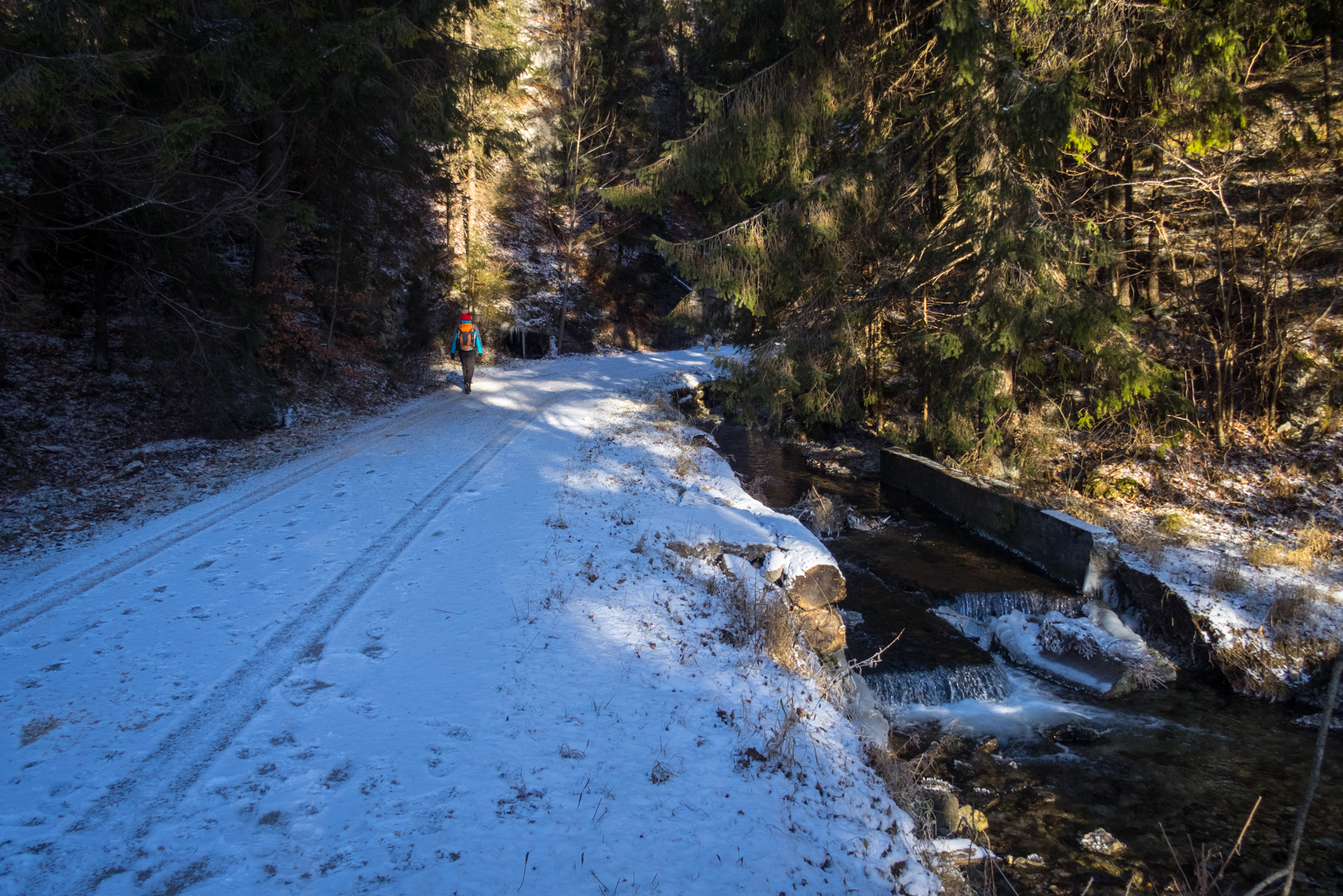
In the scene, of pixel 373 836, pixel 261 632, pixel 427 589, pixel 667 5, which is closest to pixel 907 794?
pixel 373 836

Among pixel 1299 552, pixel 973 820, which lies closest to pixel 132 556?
pixel 973 820

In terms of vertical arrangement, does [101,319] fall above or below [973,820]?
above

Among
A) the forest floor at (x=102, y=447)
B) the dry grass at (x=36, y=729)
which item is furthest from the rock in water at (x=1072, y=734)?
the forest floor at (x=102, y=447)

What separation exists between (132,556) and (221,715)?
137 inches

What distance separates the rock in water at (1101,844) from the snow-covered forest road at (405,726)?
2094 millimetres

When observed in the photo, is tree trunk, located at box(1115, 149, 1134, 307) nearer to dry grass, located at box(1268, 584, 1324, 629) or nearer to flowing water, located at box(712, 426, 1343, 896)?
dry grass, located at box(1268, 584, 1324, 629)

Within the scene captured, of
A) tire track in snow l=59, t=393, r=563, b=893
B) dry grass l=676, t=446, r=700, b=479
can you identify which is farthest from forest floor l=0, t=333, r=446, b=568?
dry grass l=676, t=446, r=700, b=479

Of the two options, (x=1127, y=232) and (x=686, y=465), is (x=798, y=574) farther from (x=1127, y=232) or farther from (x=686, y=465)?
(x=1127, y=232)

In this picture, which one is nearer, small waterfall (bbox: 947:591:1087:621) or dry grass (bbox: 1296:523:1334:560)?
dry grass (bbox: 1296:523:1334:560)

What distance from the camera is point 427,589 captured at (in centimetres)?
605

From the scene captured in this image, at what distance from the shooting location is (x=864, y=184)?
11.9 m

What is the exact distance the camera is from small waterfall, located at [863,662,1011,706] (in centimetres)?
735

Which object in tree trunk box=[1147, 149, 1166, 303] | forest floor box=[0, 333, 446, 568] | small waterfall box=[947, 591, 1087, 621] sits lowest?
small waterfall box=[947, 591, 1087, 621]

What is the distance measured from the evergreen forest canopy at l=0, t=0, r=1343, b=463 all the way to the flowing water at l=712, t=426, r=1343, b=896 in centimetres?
416
